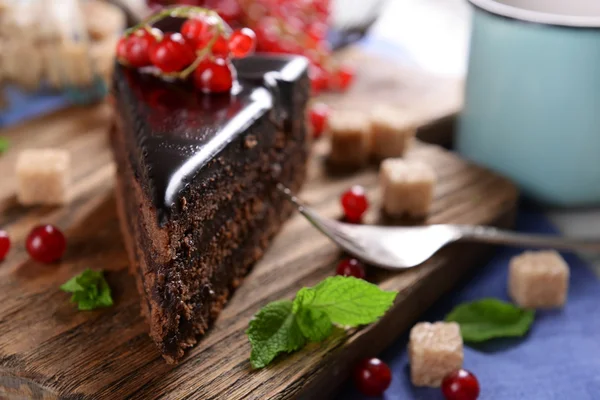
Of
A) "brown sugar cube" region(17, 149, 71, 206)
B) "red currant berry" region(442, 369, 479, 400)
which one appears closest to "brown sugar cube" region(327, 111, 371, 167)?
"brown sugar cube" region(17, 149, 71, 206)

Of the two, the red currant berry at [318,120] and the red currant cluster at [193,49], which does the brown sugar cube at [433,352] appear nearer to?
the red currant cluster at [193,49]

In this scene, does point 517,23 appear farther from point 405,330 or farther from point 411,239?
point 405,330

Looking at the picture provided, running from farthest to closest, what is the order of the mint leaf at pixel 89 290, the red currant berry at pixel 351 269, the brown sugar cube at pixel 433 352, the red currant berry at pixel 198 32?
the red currant berry at pixel 198 32
the red currant berry at pixel 351 269
the mint leaf at pixel 89 290
the brown sugar cube at pixel 433 352

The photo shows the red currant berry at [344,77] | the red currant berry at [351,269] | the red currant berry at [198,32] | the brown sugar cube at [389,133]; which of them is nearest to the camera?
the red currant berry at [351,269]

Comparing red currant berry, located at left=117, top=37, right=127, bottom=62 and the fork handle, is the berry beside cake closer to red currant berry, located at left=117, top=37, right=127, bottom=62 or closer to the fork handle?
red currant berry, located at left=117, top=37, right=127, bottom=62

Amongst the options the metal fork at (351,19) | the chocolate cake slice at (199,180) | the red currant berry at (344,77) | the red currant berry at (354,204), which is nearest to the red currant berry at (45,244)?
the chocolate cake slice at (199,180)

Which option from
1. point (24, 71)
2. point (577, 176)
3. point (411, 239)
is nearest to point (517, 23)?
point (577, 176)

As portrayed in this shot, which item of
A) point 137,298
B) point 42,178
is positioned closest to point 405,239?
point 137,298
